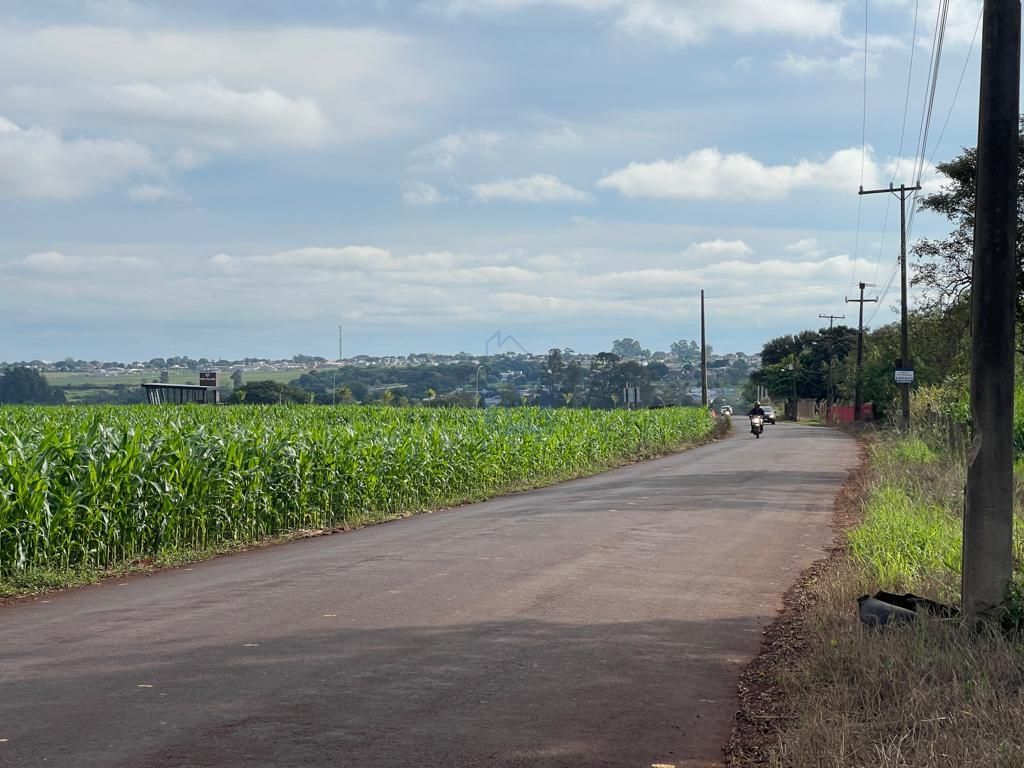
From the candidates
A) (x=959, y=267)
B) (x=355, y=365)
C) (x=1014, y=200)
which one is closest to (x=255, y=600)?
(x=1014, y=200)

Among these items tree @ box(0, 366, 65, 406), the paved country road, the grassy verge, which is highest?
tree @ box(0, 366, 65, 406)

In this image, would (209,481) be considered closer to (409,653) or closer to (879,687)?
(409,653)

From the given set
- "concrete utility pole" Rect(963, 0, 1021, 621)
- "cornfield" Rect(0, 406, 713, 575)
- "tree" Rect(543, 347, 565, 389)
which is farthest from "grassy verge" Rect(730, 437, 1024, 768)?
"tree" Rect(543, 347, 565, 389)

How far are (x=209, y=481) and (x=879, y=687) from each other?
35.1 feet

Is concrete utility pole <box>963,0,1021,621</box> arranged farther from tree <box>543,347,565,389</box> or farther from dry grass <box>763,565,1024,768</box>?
tree <box>543,347,565,389</box>

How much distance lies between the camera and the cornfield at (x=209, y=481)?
12.7 m

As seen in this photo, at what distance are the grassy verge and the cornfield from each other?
25.8 feet

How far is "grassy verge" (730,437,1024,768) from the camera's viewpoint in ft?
17.9

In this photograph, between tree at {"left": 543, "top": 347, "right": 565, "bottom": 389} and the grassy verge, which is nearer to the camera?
the grassy verge

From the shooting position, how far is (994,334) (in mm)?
7746

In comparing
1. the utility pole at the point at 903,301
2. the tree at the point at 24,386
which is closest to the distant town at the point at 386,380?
the tree at the point at 24,386

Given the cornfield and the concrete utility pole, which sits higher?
the concrete utility pole

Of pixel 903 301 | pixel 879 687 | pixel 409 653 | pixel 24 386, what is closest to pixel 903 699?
pixel 879 687

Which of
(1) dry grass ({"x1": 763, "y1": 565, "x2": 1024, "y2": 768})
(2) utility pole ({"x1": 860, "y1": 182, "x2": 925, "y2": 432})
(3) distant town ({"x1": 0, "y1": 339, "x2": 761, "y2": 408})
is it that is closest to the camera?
(1) dry grass ({"x1": 763, "y1": 565, "x2": 1024, "y2": 768})
